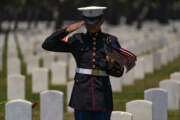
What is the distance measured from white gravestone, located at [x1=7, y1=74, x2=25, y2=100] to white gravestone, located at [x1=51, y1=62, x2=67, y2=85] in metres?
3.54

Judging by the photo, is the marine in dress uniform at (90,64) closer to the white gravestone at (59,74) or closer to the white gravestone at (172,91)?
the white gravestone at (172,91)

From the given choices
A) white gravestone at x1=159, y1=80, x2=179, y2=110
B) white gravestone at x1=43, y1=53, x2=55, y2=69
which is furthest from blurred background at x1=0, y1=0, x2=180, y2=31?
white gravestone at x1=159, y1=80, x2=179, y2=110

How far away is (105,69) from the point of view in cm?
773

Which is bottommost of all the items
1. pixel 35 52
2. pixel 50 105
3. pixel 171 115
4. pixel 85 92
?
pixel 35 52

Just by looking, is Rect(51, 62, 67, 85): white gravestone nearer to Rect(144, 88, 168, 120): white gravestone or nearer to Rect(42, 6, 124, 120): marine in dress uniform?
Rect(144, 88, 168, 120): white gravestone

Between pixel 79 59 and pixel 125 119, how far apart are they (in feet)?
5.24

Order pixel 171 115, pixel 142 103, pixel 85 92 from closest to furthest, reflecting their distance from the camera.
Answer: pixel 85 92 < pixel 142 103 < pixel 171 115

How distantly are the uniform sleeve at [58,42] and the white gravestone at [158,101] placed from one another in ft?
9.85

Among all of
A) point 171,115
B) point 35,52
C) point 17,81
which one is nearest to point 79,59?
point 171,115

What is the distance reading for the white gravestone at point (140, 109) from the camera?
383 inches

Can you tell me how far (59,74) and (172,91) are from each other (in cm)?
526

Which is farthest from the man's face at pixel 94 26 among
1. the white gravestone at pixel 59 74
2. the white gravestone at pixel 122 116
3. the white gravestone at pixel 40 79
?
→ the white gravestone at pixel 59 74

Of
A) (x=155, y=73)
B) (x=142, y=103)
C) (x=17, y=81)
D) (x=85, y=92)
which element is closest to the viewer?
(x=85, y=92)

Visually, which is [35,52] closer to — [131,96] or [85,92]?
[131,96]
